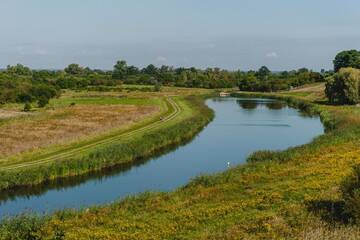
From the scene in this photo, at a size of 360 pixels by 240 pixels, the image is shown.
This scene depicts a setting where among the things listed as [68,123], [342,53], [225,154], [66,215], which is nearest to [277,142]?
[225,154]

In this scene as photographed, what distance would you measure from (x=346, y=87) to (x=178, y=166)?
55178 millimetres

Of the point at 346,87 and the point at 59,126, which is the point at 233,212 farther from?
the point at 346,87

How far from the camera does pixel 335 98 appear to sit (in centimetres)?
9412

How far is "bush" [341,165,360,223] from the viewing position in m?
17.5

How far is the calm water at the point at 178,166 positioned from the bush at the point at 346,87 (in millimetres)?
11992

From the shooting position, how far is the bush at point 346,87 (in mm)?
88619

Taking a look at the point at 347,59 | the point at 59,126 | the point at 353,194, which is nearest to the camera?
the point at 353,194

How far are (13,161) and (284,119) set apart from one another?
52.2m

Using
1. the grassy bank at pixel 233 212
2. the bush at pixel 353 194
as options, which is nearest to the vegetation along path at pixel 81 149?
the grassy bank at pixel 233 212

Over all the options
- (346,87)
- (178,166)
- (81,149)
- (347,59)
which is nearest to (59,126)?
(81,149)

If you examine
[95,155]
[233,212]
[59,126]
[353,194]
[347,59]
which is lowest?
[95,155]

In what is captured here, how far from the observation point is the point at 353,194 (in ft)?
59.2

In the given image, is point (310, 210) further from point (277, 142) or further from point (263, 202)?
point (277, 142)

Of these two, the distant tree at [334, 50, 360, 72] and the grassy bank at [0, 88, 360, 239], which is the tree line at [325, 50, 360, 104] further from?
the grassy bank at [0, 88, 360, 239]
